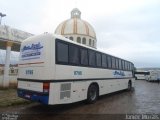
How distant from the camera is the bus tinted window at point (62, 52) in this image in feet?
24.9

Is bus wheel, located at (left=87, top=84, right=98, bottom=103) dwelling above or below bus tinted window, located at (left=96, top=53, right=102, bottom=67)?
below

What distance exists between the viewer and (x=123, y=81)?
15.7 metres

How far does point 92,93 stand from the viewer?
10.2m

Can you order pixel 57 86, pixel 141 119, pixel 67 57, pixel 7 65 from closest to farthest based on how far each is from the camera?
1. pixel 141 119
2. pixel 57 86
3. pixel 67 57
4. pixel 7 65

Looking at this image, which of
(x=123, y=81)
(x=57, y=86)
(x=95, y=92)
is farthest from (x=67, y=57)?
(x=123, y=81)

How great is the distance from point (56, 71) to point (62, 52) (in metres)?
0.97

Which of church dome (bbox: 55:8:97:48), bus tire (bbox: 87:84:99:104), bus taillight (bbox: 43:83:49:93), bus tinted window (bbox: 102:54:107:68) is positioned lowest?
bus tire (bbox: 87:84:99:104)

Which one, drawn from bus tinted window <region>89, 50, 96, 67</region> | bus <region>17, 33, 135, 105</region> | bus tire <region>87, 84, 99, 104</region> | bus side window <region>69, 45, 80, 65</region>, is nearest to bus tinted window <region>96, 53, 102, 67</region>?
bus <region>17, 33, 135, 105</region>

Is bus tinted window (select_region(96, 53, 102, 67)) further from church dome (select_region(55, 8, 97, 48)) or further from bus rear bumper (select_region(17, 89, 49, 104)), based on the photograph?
church dome (select_region(55, 8, 97, 48))

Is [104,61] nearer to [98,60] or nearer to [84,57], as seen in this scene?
[98,60]

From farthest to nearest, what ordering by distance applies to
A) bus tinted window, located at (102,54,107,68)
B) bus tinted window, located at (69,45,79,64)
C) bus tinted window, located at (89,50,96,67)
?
bus tinted window, located at (102,54,107,68), bus tinted window, located at (89,50,96,67), bus tinted window, located at (69,45,79,64)

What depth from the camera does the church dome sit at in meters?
39.8

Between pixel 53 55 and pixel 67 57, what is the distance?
923mm

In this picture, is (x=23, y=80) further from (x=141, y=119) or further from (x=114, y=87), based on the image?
(x=114, y=87)
